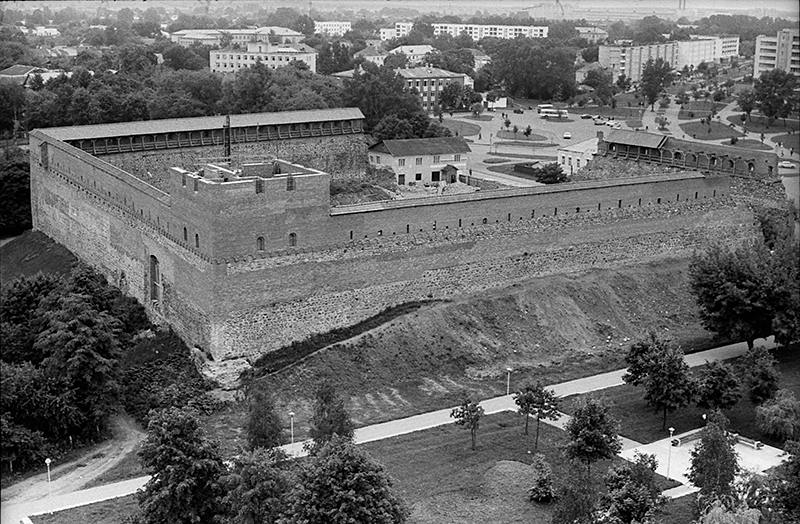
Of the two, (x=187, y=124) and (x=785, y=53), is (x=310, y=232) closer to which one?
(x=785, y=53)

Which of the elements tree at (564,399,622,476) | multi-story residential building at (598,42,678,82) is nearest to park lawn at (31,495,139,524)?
tree at (564,399,622,476)

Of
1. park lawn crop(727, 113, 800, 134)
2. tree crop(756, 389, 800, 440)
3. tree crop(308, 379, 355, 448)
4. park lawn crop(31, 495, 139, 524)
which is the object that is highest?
park lawn crop(727, 113, 800, 134)

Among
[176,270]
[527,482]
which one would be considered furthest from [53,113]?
[527,482]

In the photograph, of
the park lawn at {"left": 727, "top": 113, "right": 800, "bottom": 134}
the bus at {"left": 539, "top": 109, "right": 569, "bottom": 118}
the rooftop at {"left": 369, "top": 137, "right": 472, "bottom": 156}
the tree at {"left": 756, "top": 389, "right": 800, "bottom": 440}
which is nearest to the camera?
the tree at {"left": 756, "top": 389, "right": 800, "bottom": 440}

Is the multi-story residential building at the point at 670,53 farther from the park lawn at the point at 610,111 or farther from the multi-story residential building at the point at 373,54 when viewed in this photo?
the multi-story residential building at the point at 373,54

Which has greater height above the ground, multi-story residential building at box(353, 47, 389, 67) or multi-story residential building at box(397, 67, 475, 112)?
multi-story residential building at box(353, 47, 389, 67)

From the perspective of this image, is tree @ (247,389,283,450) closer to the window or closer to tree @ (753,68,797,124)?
the window

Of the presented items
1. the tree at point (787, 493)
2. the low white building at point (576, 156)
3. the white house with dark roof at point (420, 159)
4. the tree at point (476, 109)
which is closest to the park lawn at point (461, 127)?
the tree at point (476, 109)
